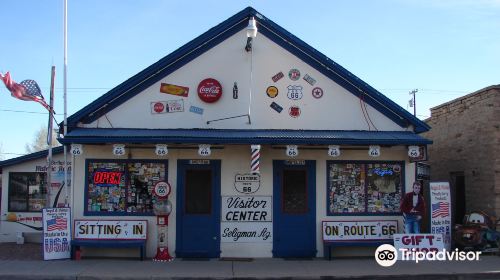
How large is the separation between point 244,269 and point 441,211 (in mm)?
5549

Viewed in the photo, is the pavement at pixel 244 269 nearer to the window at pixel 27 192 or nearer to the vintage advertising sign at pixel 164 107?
the vintage advertising sign at pixel 164 107

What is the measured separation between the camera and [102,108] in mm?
13016

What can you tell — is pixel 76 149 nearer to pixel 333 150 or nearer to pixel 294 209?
pixel 294 209

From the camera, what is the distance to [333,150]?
12508 mm

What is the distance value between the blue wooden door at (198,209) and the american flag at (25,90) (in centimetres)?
423

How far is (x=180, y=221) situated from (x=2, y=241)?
7686 mm

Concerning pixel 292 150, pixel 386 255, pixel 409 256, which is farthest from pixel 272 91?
pixel 409 256

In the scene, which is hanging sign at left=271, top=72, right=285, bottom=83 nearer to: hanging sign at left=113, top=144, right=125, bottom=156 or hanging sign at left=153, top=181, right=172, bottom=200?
hanging sign at left=153, top=181, right=172, bottom=200

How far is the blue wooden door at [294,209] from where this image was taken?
12.9 m

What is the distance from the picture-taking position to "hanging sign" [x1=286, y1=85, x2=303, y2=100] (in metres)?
13.4

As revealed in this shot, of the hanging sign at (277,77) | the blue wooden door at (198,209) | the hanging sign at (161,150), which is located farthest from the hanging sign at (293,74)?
the hanging sign at (161,150)

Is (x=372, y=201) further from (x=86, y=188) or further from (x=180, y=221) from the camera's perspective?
(x=86, y=188)

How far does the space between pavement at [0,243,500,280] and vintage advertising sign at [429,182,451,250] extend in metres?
1.06

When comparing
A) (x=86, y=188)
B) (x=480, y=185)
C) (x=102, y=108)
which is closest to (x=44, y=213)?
(x=86, y=188)
